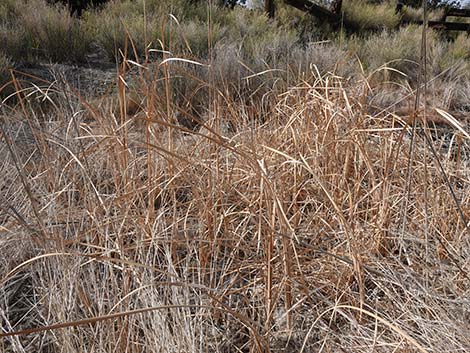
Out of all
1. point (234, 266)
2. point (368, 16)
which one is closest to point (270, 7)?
point (368, 16)

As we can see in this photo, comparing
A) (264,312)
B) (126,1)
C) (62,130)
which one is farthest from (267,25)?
(264,312)

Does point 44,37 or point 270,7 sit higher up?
point 270,7

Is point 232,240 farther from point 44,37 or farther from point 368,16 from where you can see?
point 368,16

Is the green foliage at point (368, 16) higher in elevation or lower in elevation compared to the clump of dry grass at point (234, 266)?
higher

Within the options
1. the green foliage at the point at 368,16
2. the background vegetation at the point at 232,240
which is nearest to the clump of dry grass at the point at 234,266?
the background vegetation at the point at 232,240

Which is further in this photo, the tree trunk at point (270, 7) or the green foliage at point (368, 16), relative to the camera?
the green foliage at point (368, 16)

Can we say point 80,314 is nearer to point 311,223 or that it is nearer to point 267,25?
point 311,223

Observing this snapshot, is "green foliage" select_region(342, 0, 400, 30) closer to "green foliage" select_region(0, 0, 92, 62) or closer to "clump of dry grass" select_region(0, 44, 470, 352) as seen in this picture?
"green foliage" select_region(0, 0, 92, 62)

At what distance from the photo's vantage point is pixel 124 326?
0.92 meters

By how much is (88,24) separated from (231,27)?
1647mm

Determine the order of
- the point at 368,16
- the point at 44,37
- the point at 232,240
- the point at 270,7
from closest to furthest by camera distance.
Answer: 1. the point at 232,240
2. the point at 44,37
3. the point at 270,7
4. the point at 368,16

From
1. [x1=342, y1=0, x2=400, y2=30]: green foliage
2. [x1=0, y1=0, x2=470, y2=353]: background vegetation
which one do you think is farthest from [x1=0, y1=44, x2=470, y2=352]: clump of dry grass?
[x1=342, y1=0, x2=400, y2=30]: green foliage

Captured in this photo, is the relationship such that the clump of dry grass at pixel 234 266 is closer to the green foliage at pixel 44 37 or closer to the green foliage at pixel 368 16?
the green foliage at pixel 44 37

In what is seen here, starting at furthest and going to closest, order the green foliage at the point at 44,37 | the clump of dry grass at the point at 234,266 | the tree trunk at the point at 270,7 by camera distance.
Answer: the tree trunk at the point at 270,7 < the green foliage at the point at 44,37 < the clump of dry grass at the point at 234,266
